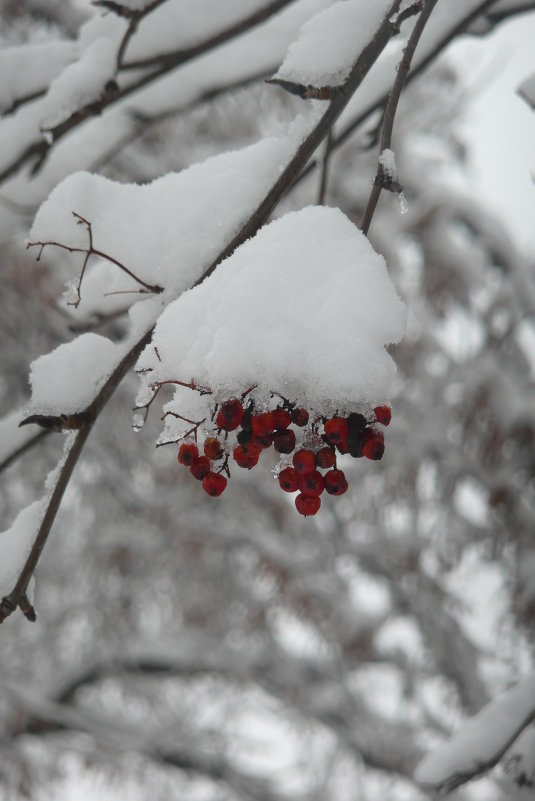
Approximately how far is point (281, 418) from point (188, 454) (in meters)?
0.15

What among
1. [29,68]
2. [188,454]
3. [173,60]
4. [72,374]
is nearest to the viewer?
[188,454]

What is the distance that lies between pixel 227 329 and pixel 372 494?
14.5 ft

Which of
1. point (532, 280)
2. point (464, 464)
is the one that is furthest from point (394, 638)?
point (532, 280)

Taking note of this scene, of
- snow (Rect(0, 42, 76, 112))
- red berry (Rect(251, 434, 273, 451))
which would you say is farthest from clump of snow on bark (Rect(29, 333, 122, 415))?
snow (Rect(0, 42, 76, 112))

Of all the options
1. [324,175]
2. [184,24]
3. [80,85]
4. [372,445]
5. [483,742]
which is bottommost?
[483,742]

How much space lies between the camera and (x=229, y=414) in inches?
30.4

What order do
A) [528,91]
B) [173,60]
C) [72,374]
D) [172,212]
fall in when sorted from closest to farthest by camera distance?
[72,374] < [172,212] < [528,91] < [173,60]

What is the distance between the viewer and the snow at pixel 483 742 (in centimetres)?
141

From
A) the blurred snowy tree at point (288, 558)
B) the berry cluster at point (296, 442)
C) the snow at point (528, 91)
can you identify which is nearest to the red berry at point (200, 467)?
the berry cluster at point (296, 442)

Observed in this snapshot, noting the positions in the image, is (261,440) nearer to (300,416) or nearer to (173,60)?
(300,416)

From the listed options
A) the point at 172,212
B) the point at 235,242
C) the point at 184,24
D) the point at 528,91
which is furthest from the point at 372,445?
the point at 184,24

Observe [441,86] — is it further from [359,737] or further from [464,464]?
[359,737]

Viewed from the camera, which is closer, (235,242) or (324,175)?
(235,242)

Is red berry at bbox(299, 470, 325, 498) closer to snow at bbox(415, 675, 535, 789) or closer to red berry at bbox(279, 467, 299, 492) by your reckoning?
red berry at bbox(279, 467, 299, 492)
